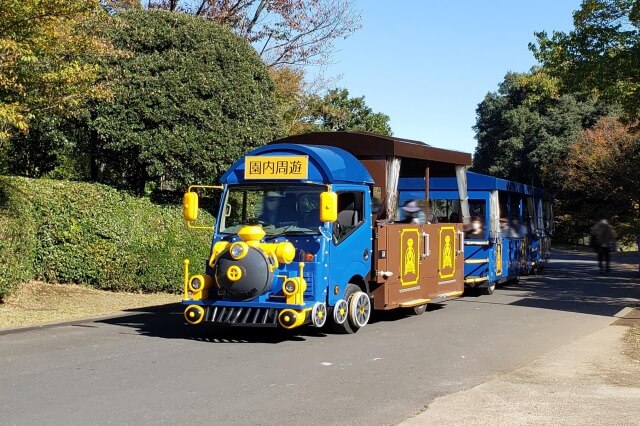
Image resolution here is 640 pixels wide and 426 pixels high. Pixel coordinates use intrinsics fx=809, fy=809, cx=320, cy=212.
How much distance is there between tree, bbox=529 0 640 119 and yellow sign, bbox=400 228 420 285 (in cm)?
944

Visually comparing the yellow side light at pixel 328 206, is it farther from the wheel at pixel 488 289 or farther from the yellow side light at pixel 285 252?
the wheel at pixel 488 289

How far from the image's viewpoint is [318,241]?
11859 mm

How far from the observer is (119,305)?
1641 cm

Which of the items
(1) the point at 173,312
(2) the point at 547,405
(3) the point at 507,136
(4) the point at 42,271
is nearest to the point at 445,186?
(1) the point at 173,312

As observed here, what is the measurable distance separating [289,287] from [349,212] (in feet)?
6.48

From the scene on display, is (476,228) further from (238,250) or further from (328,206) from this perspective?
(238,250)

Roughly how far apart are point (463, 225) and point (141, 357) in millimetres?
8690

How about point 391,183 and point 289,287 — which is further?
point 391,183

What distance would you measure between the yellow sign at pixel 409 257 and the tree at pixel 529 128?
3439 cm

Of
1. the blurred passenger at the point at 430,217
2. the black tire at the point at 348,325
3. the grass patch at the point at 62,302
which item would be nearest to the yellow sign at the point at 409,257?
the blurred passenger at the point at 430,217

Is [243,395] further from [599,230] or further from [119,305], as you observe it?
[599,230]

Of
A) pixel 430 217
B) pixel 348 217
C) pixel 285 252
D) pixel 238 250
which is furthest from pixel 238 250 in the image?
pixel 430 217

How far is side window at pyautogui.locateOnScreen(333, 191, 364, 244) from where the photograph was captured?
12.6 m

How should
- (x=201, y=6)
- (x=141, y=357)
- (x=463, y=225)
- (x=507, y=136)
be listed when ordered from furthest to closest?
(x=507, y=136)
(x=201, y=6)
(x=463, y=225)
(x=141, y=357)
